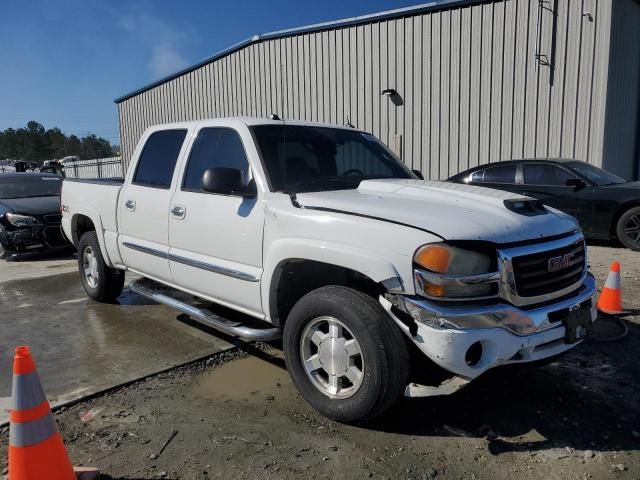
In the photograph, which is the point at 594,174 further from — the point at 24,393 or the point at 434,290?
the point at 24,393

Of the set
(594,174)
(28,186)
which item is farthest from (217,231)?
(28,186)

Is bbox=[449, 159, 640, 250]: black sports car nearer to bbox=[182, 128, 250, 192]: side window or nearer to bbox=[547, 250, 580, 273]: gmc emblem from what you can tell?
bbox=[547, 250, 580, 273]: gmc emblem

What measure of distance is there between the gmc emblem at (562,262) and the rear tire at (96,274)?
4.40 m

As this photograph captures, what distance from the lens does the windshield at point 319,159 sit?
12.0ft

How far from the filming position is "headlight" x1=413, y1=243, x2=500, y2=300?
2.62 meters

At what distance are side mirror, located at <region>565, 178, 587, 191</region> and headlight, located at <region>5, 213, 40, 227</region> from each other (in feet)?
30.0

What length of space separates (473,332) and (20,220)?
8621 millimetres

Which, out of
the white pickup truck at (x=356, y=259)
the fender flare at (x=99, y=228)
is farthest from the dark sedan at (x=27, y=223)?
the white pickup truck at (x=356, y=259)

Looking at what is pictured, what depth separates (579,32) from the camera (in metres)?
10.6

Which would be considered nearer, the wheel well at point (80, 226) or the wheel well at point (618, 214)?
the wheel well at point (80, 226)

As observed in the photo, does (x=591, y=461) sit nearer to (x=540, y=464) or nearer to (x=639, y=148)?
(x=540, y=464)

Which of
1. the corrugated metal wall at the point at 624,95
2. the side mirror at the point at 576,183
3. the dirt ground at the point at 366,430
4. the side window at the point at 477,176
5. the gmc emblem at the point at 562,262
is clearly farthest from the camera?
the corrugated metal wall at the point at 624,95

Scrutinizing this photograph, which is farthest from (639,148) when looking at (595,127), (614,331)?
(614,331)

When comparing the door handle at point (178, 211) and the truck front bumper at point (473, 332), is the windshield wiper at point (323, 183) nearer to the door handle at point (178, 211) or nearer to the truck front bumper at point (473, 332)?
the door handle at point (178, 211)
